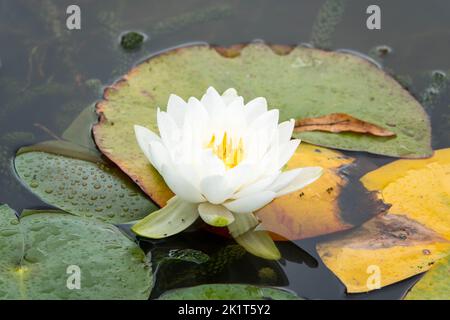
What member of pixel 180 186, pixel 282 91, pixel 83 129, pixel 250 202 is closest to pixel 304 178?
pixel 250 202

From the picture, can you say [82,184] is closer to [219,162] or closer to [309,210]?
[219,162]

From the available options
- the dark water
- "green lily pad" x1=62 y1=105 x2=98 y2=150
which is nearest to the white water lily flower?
"green lily pad" x1=62 y1=105 x2=98 y2=150

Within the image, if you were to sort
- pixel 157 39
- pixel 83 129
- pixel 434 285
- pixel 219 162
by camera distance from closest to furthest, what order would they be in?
pixel 219 162, pixel 434 285, pixel 83 129, pixel 157 39

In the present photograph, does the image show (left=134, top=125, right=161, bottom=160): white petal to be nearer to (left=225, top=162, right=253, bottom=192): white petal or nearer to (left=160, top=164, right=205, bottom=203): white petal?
(left=160, top=164, right=205, bottom=203): white petal

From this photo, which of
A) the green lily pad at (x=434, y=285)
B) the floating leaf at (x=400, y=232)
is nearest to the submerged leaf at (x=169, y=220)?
the floating leaf at (x=400, y=232)

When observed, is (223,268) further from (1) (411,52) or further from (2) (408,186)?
(1) (411,52)

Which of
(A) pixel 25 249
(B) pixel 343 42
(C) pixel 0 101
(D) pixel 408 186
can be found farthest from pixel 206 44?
(A) pixel 25 249

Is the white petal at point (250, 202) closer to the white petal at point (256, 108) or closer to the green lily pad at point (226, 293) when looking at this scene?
the green lily pad at point (226, 293)
